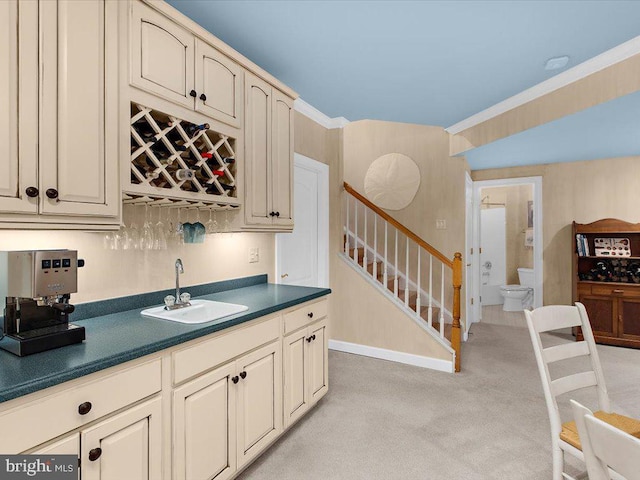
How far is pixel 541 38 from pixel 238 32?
74.6 inches

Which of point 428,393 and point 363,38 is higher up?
point 363,38

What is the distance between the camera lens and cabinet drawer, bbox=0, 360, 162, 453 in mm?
1031

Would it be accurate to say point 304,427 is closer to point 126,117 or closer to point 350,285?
point 350,285

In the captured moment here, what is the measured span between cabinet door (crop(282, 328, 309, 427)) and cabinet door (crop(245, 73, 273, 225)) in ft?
2.74

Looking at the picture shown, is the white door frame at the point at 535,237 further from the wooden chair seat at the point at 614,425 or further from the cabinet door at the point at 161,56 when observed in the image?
the cabinet door at the point at 161,56

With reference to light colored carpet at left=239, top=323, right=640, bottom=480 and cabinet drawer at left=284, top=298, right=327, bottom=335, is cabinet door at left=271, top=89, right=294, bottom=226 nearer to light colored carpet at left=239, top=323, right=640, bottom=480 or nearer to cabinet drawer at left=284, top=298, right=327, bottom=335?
cabinet drawer at left=284, top=298, right=327, bottom=335

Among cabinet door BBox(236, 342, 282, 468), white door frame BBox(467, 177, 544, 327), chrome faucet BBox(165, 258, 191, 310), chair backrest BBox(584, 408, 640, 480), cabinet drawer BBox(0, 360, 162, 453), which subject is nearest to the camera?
chair backrest BBox(584, 408, 640, 480)

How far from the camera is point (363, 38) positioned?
223cm

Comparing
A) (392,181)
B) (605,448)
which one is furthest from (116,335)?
(392,181)

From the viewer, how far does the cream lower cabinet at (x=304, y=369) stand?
2275mm

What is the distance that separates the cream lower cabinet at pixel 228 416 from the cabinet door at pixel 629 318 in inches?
167

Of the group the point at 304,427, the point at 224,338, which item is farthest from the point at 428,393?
the point at 224,338

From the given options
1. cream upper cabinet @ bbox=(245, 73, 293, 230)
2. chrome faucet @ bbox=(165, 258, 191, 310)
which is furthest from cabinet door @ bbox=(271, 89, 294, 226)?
chrome faucet @ bbox=(165, 258, 191, 310)

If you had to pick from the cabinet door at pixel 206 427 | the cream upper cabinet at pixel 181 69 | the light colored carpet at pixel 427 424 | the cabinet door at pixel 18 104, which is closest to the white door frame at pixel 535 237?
the light colored carpet at pixel 427 424
